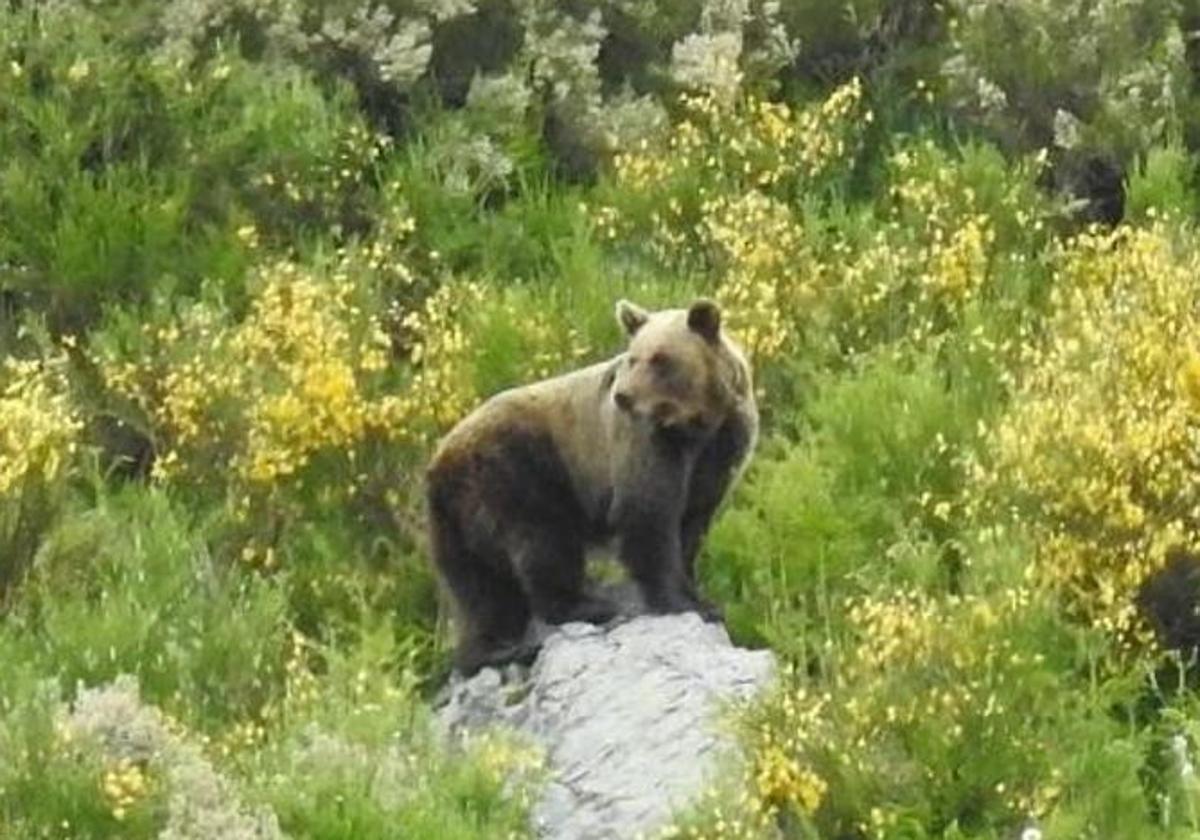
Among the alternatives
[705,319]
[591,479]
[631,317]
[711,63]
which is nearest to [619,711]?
[591,479]

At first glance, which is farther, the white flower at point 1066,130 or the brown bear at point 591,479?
the white flower at point 1066,130

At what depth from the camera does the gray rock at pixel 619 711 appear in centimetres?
980

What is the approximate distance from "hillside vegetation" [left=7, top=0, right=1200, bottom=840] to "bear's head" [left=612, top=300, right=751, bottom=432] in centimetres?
69

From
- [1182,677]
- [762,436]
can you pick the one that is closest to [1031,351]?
[762,436]

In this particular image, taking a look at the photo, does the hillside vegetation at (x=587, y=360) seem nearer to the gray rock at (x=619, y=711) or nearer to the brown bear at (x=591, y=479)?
the gray rock at (x=619, y=711)

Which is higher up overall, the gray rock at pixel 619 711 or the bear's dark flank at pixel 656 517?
the bear's dark flank at pixel 656 517

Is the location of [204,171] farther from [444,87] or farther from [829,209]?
[829,209]

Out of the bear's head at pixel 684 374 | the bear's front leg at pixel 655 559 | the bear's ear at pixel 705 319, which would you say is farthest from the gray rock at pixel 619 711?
the bear's ear at pixel 705 319

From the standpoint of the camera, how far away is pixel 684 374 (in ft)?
34.5

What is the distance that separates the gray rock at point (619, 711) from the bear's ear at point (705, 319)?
Answer: 32.1 inches

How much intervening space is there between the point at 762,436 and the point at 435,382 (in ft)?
3.58

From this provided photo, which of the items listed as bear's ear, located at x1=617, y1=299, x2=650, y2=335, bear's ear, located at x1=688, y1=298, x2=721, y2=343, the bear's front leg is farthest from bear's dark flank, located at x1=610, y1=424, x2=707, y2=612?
bear's ear, located at x1=617, y1=299, x2=650, y2=335

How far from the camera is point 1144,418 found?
10.8 m

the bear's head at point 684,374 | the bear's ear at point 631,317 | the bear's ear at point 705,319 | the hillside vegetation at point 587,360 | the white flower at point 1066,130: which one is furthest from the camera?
the white flower at point 1066,130
